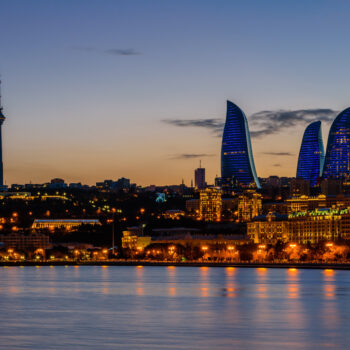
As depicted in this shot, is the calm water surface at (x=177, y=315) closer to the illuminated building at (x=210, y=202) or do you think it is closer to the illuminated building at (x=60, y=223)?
the illuminated building at (x=60, y=223)

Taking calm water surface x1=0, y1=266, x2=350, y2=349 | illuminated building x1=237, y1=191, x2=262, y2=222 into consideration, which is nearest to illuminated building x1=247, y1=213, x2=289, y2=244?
illuminated building x1=237, y1=191, x2=262, y2=222

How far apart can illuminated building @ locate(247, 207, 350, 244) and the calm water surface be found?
72.7m

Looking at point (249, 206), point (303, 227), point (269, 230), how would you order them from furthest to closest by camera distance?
point (249, 206) < point (269, 230) < point (303, 227)

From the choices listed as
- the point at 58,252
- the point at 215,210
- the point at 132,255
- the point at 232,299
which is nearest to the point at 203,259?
the point at 132,255

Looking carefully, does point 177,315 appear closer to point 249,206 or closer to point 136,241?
point 136,241

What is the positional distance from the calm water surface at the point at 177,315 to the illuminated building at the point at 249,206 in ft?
354

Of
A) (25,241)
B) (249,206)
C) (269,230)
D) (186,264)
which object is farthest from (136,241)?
(249,206)

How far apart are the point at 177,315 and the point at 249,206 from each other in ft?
455

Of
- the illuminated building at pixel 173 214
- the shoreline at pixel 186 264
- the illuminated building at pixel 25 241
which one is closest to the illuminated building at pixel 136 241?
the illuminated building at pixel 25 241

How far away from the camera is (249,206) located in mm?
190125

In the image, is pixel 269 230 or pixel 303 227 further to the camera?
pixel 269 230

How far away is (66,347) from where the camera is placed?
39.1m

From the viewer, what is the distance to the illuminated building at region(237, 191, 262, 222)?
619 ft

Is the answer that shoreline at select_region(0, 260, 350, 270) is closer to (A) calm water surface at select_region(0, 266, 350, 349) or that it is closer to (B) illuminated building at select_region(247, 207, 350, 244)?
(B) illuminated building at select_region(247, 207, 350, 244)
